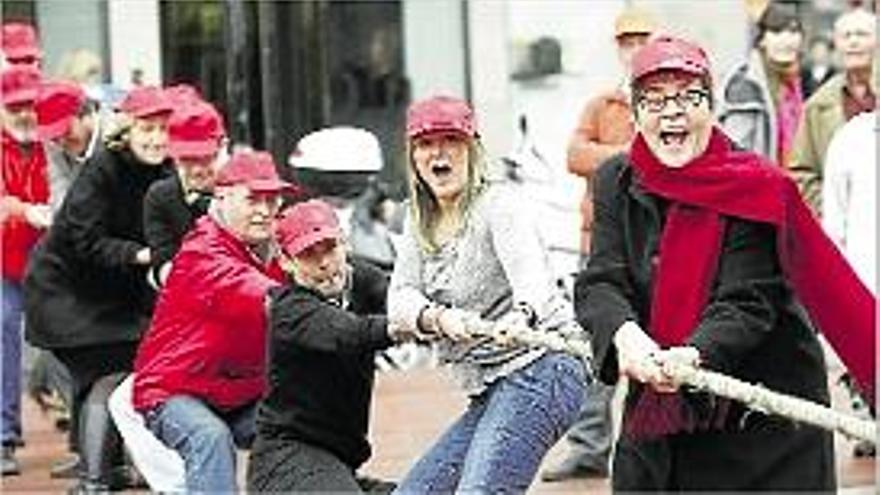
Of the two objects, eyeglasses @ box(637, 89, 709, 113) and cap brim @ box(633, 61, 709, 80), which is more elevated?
cap brim @ box(633, 61, 709, 80)

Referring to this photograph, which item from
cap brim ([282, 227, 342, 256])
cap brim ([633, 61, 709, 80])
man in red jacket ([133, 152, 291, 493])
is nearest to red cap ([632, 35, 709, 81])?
cap brim ([633, 61, 709, 80])

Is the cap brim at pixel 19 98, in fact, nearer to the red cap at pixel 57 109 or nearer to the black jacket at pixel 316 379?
the red cap at pixel 57 109

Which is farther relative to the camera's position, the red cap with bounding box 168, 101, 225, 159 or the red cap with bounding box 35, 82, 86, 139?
the red cap with bounding box 35, 82, 86, 139

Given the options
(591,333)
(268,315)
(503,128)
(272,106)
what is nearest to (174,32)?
(272,106)

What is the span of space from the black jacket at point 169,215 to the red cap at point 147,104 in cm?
48

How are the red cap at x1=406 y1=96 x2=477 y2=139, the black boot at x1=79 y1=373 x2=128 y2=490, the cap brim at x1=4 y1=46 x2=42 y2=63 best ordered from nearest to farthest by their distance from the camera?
the red cap at x1=406 y1=96 x2=477 y2=139
the black boot at x1=79 y1=373 x2=128 y2=490
the cap brim at x1=4 y1=46 x2=42 y2=63

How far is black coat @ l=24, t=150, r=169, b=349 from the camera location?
8.70 metres

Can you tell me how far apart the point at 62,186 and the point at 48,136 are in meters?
0.22

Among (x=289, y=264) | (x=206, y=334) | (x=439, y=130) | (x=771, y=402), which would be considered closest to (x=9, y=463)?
(x=206, y=334)

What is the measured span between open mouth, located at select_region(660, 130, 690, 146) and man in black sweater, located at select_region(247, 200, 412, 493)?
4.37ft

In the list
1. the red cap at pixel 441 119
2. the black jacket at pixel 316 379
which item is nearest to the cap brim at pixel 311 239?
the black jacket at pixel 316 379

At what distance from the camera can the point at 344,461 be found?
21.0 feet

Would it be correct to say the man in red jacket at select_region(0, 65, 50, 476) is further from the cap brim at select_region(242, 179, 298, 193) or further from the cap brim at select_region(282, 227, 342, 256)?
the cap brim at select_region(282, 227, 342, 256)

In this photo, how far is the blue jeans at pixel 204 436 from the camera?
23.9 ft
